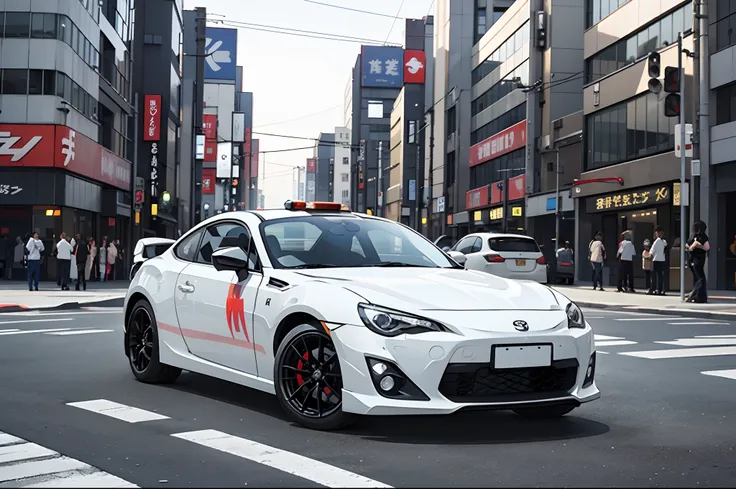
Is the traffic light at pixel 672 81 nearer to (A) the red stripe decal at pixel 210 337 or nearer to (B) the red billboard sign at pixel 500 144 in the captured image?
(A) the red stripe decal at pixel 210 337

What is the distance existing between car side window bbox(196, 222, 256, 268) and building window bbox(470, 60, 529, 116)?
1595 inches

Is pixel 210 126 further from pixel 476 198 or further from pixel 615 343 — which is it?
pixel 615 343

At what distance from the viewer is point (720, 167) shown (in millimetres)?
29719

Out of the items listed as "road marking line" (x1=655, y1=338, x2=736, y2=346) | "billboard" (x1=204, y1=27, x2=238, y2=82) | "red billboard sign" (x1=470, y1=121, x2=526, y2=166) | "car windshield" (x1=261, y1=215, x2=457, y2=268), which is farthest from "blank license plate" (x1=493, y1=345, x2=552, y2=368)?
"billboard" (x1=204, y1=27, x2=238, y2=82)

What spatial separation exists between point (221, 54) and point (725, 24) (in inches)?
4878

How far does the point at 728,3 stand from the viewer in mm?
28797

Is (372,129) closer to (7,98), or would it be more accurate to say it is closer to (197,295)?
(7,98)

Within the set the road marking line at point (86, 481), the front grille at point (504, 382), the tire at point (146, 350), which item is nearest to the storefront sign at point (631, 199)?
the tire at point (146, 350)

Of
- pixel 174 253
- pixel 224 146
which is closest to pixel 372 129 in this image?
pixel 224 146

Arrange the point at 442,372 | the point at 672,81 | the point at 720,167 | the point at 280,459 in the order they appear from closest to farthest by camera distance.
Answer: the point at 280,459, the point at 442,372, the point at 672,81, the point at 720,167

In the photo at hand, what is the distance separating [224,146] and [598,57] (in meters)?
96.2

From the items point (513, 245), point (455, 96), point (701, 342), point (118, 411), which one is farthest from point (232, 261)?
point (455, 96)

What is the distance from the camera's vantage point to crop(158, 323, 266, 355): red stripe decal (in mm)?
6613

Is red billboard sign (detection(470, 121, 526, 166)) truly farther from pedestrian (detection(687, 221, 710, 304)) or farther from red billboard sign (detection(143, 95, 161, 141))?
pedestrian (detection(687, 221, 710, 304))
